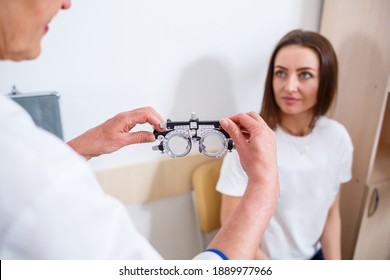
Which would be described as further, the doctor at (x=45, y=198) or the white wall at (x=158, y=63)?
the white wall at (x=158, y=63)

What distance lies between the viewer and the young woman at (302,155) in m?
1.01

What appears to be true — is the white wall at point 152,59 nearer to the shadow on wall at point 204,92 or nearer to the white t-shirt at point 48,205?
the shadow on wall at point 204,92

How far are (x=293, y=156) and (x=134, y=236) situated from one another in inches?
30.5

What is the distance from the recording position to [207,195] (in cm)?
119

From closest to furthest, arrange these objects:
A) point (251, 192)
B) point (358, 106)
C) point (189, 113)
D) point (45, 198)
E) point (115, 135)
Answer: point (45, 198)
point (251, 192)
point (115, 135)
point (189, 113)
point (358, 106)

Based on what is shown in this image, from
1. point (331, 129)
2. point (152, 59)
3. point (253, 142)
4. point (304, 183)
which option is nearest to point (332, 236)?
point (304, 183)

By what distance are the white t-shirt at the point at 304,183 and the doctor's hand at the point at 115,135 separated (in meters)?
0.40

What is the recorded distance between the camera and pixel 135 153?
108 centimetres

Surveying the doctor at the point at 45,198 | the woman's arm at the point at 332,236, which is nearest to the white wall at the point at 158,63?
the doctor at the point at 45,198

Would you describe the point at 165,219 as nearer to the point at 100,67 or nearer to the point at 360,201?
the point at 100,67

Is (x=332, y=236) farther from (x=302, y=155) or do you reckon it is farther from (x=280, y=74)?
(x=280, y=74)

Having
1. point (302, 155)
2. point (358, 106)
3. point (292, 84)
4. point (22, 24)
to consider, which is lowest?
point (302, 155)

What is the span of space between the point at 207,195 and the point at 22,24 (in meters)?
0.88
